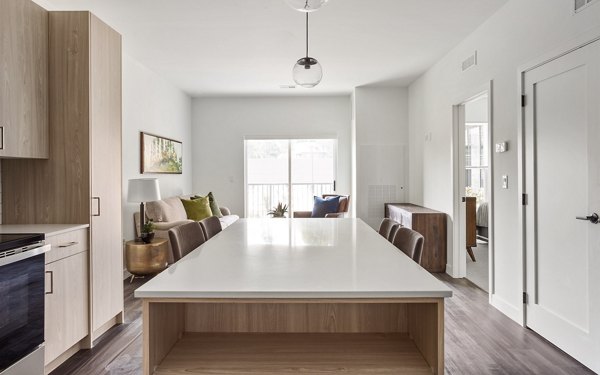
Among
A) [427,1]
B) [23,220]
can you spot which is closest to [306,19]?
[427,1]

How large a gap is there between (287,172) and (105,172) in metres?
4.65

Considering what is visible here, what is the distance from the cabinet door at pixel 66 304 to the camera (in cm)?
228

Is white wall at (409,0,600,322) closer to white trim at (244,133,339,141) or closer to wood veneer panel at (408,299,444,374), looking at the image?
wood veneer panel at (408,299,444,374)

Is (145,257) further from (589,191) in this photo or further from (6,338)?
(589,191)

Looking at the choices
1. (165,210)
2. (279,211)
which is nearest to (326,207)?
(279,211)

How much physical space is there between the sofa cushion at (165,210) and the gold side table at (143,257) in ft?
2.03

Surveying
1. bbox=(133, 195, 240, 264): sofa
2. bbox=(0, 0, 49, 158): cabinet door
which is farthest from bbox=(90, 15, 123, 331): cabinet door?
bbox=(133, 195, 240, 264): sofa

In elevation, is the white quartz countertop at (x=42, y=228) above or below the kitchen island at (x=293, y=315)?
above

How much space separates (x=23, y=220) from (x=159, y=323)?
2033mm

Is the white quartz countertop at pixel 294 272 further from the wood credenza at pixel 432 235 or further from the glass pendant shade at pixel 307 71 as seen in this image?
the wood credenza at pixel 432 235

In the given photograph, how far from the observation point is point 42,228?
245 centimetres

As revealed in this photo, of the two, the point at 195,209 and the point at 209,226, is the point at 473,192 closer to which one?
the point at 195,209

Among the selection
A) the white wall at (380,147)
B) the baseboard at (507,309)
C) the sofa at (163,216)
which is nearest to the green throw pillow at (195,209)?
the sofa at (163,216)

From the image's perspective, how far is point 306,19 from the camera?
3590mm
